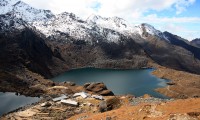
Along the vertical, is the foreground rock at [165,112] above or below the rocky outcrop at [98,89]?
above

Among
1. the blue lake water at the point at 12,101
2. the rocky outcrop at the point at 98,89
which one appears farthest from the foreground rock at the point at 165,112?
the rocky outcrop at the point at 98,89

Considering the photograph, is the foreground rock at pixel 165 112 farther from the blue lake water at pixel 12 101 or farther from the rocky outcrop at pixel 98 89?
the rocky outcrop at pixel 98 89

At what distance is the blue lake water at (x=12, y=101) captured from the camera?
92562 mm

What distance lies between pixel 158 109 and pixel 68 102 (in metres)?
37.7

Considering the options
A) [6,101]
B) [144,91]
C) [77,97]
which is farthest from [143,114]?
[144,91]

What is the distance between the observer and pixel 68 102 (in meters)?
71.4

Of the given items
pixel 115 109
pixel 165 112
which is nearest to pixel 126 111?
pixel 165 112

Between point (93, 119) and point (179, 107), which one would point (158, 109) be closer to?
point (179, 107)

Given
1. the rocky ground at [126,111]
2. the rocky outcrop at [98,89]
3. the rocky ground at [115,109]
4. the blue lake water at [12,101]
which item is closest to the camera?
the rocky ground at [126,111]

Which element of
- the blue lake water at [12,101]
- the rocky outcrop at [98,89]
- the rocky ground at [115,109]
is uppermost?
the rocky ground at [115,109]

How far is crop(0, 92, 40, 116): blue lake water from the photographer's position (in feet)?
304

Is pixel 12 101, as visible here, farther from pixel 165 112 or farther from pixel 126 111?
pixel 165 112

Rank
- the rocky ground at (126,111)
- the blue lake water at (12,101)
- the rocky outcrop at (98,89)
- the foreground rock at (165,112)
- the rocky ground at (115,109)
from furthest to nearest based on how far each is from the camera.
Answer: the rocky outcrop at (98,89) < the blue lake water at (12,101) < the rocky ground at (115,109) < the rocky ground at (126,111) < the foreground rock at (165,112)

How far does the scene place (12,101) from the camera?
10188 centimetres
